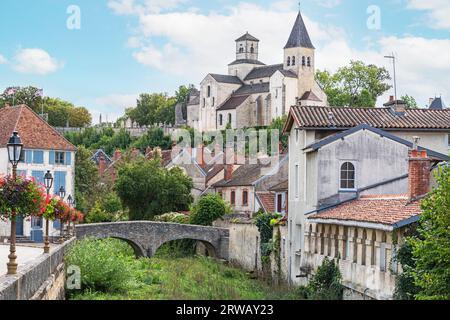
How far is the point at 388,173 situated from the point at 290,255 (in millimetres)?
5629

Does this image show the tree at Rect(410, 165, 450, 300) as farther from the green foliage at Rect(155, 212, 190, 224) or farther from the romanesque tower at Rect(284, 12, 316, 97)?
the romanesque tower at Rect(284, 12, 316, 97)

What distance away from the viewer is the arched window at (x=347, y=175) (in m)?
35.5

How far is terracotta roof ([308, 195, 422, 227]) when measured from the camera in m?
25.6

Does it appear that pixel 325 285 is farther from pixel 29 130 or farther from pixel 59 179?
pixel 59 179

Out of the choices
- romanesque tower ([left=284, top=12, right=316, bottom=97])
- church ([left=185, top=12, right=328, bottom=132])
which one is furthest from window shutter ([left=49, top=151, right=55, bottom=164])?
romanesque tower ([left=284, top=12, right=316, bottom=97])

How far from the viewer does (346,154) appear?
35.5 m

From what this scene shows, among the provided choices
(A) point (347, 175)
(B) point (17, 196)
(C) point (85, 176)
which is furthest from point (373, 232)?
(C) point (85, 176)

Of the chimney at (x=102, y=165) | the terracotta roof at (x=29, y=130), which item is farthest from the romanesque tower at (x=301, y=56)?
the terracotta roof at (x=29, y=130)

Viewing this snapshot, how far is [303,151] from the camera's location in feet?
123

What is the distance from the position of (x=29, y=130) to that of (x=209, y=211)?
12049 mm
